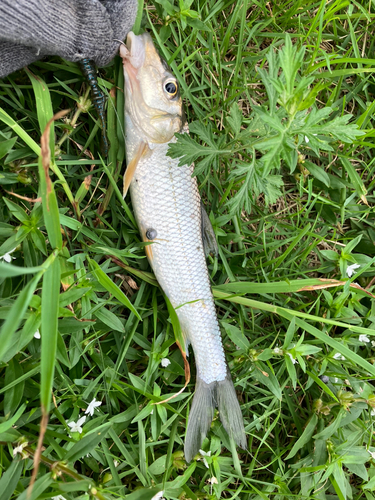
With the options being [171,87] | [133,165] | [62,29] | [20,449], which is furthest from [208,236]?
[20,449]

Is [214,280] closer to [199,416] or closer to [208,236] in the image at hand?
[208,236]

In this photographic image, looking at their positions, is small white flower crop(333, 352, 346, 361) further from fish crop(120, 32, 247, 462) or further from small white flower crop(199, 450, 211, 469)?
small white flower crop(199, 450, 211, 469)

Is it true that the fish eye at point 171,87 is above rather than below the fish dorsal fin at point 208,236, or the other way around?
above

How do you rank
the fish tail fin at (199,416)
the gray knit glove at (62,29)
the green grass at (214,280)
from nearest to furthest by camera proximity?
1. the gray knit glove at (62,29)
2. the green grass at (214,280)
3. the fish tail fin at (199,416)

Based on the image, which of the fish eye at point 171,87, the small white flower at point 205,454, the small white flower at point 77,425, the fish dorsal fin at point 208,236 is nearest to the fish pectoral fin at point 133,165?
Answer: the fish eye at point 171,87

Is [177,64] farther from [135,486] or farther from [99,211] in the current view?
[135,486]

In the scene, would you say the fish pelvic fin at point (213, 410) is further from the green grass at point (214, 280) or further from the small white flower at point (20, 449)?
the small white flower at point (20, 449)
